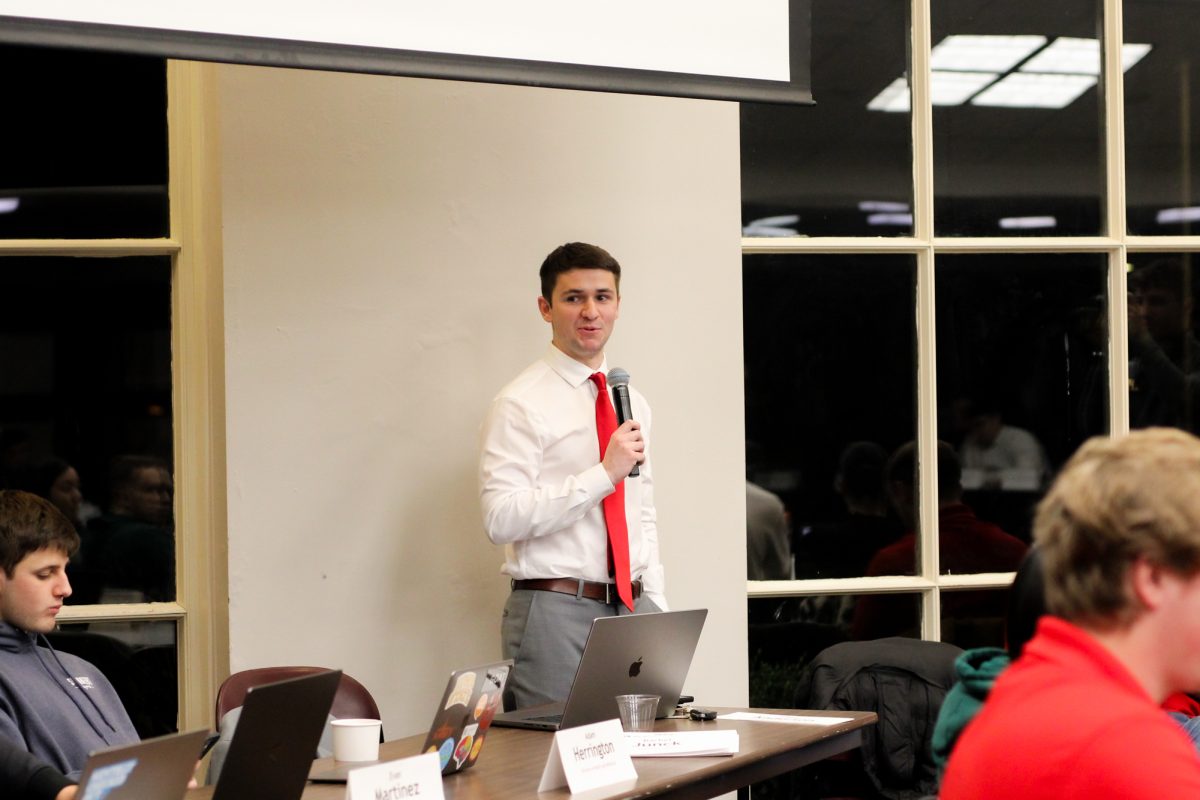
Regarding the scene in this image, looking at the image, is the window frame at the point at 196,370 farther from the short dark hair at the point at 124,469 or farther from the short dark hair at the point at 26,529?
the short dark hair at the point at 26,529

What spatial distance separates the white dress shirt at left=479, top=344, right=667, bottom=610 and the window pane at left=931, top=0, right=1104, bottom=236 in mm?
1366

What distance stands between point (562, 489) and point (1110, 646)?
2.28 meters

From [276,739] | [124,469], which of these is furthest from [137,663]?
[276,739]

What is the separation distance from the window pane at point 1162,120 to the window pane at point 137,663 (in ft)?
10.3

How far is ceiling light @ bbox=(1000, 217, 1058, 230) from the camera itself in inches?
172

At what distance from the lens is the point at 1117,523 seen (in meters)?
1.28

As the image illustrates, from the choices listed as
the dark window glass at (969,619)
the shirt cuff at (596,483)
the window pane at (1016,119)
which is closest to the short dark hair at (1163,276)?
the window pane at (1016,119)

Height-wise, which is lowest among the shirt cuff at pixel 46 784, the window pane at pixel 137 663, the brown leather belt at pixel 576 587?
the window pane at pixel 137 663

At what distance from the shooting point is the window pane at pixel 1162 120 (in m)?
4.45

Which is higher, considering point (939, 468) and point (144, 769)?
point (939, 468)

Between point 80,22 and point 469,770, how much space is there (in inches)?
70.3

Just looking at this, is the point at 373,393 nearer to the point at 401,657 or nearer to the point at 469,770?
the point at 401,657

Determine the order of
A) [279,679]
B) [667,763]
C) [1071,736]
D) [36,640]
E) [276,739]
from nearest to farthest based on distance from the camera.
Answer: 1. [1071,736]
2. [276,739]
3. [667,763]
4. [36,640]
5. [279,679]

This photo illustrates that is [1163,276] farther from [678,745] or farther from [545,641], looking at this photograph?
[678,745]
